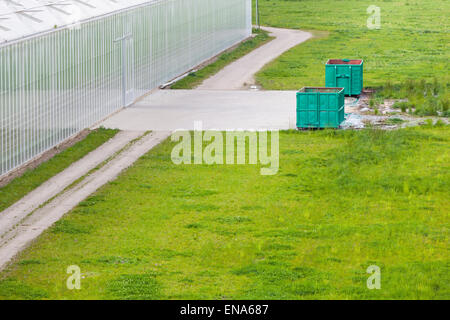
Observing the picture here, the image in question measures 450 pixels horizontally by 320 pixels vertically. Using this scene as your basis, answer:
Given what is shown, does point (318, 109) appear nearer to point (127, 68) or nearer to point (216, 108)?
point (216, 108)

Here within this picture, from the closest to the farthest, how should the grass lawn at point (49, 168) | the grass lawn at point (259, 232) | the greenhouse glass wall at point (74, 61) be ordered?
the grass lawn at point (259, 232)
the grass lawn at point (49, 168)
the greenhouse glass wall at point (74, 61)

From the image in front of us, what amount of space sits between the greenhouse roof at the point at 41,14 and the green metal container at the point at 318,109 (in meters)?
7.83

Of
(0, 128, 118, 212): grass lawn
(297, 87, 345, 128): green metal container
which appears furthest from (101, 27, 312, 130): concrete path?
(0, 128, 118, 212): grass lawn

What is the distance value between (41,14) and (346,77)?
12.4m

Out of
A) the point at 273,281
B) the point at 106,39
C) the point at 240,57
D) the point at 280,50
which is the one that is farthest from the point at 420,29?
the point at 273,281

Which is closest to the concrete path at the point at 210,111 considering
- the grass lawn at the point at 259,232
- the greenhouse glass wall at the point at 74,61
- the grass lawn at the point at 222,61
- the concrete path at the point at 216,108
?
the concrete path at the point at 216,108

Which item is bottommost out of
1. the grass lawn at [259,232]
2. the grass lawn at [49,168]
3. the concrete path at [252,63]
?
the grass lawn at [259,232]

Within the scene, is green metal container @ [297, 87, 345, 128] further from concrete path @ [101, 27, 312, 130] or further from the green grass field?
concrete path @ [101, 27, 312, 130]

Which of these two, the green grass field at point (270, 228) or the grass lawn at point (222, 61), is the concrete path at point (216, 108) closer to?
the grass lawn at point (222, 61)

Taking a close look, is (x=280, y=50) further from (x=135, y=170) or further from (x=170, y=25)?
(x=135, y=170)

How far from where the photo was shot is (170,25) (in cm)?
3881

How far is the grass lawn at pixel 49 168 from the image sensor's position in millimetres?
21047

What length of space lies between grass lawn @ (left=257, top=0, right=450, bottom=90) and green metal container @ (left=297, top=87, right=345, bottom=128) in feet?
27.6
